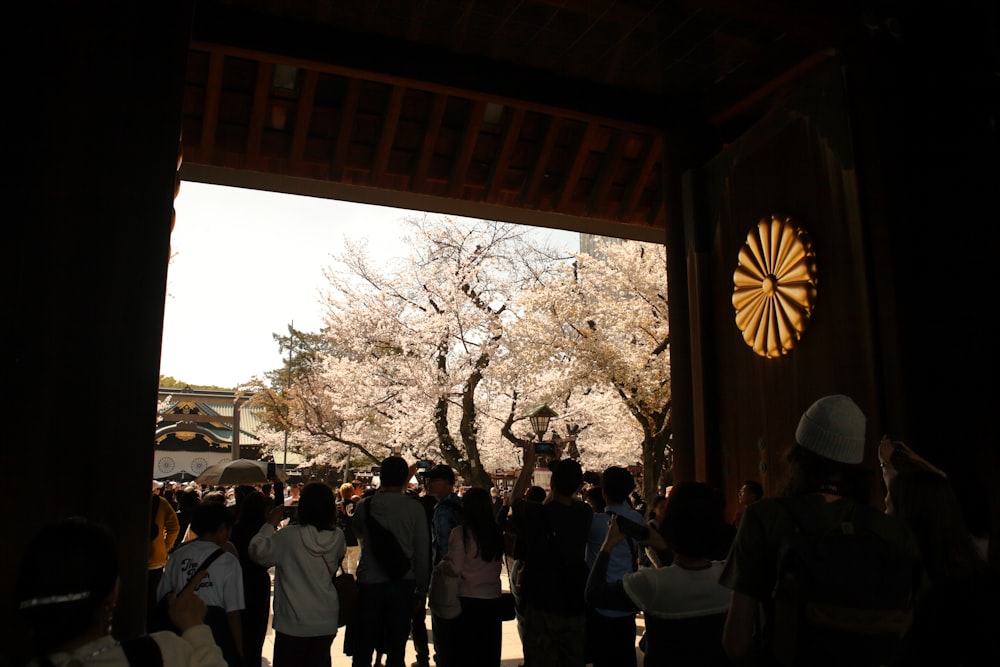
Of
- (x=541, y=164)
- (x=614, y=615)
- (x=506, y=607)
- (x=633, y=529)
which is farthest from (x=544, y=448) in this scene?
(x=633, y=529)

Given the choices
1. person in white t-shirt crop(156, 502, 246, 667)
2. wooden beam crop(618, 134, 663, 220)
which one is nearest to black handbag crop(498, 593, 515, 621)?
person in white t-shirt crop(156, 502, 246, 667)

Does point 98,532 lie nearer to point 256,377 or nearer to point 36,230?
point 36,230

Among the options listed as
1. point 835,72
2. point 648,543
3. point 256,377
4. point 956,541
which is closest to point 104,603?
point 648,543

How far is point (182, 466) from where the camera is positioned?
1095 inches

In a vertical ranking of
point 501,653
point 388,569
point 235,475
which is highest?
point 235,475

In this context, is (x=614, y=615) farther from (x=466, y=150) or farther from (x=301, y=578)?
(x=466, y=150)

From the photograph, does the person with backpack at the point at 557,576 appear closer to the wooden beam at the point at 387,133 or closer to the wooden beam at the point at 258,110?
the wooden beam at the point at 387,133

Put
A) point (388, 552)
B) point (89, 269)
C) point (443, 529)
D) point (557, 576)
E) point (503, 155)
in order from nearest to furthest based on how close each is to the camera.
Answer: point (89, 269) → point (557, 576) → point (388, 552) → point (443, 529) → point (503, 155)

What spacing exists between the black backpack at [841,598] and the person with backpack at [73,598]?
1.34 metres

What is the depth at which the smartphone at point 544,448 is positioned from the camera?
5429 millimetres

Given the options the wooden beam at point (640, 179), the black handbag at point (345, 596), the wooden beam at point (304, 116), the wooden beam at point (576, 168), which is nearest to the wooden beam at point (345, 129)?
the wooden beam at point (304, 116)

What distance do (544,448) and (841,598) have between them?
3994 mm

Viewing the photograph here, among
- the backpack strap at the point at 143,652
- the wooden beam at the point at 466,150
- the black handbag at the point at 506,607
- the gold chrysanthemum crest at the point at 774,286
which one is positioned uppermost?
the wooden beam at the point at 466,150

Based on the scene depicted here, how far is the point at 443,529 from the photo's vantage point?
439cm
